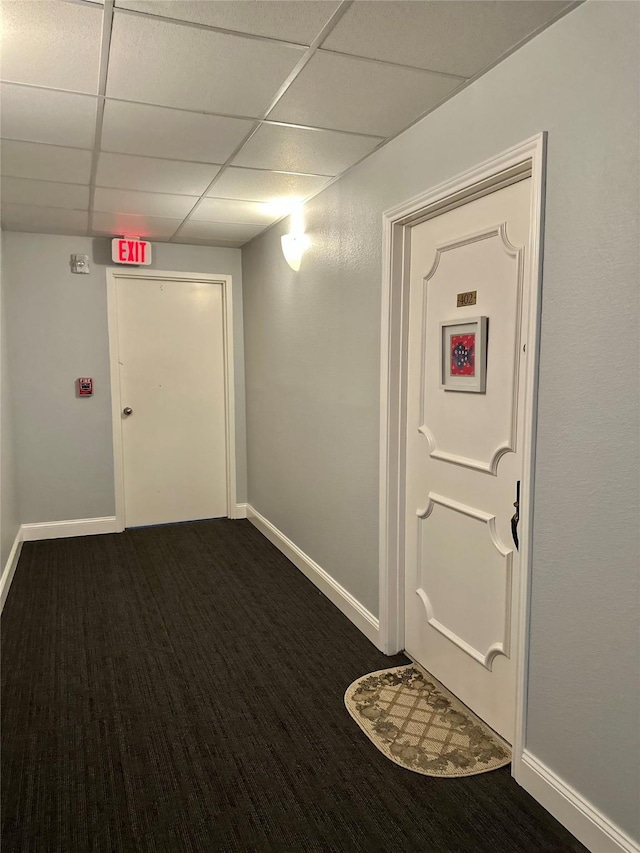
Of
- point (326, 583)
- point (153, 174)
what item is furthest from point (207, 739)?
point (153, 174)

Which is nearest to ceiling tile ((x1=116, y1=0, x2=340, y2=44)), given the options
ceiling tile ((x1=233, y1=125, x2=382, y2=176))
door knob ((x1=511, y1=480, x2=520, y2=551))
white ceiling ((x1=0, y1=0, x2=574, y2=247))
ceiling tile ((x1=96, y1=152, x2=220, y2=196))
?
white ceiling ((x1=0, y1=0, x2=574, y2=247))

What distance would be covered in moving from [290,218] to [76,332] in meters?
2.00

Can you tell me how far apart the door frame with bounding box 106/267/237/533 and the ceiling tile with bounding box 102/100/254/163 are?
7.23 feet

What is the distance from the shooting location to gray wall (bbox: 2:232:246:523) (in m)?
4.65

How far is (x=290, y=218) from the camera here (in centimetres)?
405

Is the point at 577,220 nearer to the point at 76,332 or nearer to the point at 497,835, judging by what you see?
the point at 497,835

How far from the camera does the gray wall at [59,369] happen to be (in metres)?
4.65

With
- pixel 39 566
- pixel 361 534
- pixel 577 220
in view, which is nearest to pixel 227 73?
pixel 577 220

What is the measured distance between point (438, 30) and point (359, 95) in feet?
1.62

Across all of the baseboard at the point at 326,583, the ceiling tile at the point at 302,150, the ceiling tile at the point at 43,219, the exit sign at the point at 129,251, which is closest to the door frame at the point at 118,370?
the exit sign at the point at 129,251

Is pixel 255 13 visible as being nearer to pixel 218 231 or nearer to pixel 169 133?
pixel 169 133

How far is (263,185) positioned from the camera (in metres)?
3.40

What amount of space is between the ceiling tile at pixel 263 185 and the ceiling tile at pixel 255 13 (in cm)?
133

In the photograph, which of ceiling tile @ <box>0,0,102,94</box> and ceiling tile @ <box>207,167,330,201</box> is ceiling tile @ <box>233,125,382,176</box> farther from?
ceiling tile @ <box>0,0,102,94</box>
